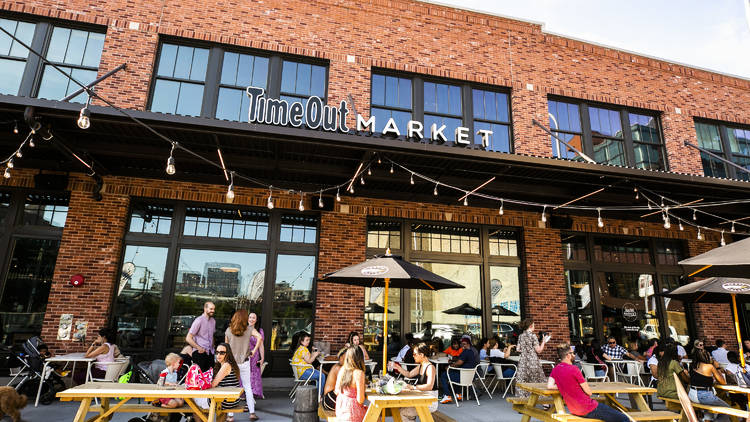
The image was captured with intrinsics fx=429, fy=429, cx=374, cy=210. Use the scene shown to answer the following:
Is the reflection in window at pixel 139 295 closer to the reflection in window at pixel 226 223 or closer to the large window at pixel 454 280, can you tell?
the reflection in window at pixel 226 223

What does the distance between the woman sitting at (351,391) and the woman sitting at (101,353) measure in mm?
4676

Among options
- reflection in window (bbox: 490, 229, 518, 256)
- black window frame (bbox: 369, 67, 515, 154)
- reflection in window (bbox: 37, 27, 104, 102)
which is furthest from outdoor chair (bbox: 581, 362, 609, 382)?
reflection in window (bbox: 37, 27, 104, 102)

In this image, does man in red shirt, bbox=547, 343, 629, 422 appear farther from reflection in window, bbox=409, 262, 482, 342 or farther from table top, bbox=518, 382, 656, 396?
reflection in window, bbox=409, 262, 482, 342

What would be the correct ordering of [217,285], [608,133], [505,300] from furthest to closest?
[608,133]
[505,300]
[217,285]

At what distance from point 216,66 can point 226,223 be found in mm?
3679

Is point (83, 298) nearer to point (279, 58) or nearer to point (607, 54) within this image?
point (279, 58)

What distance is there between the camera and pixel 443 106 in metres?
11.0

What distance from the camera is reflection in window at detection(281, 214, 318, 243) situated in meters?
9.66

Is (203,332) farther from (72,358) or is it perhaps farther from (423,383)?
(423,383)

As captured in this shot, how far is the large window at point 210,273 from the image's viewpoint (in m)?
8.70

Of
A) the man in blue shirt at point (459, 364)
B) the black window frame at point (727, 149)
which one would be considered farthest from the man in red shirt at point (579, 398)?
the black window frame at point (727, 149)

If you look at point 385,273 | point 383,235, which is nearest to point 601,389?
point 385,273

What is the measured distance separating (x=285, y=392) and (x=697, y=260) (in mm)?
6995

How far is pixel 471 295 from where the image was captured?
34.0ft
